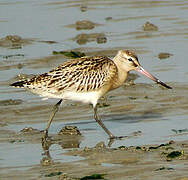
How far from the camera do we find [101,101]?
13289 mm

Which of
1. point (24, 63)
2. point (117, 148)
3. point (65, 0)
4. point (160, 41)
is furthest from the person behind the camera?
point (65, 0)

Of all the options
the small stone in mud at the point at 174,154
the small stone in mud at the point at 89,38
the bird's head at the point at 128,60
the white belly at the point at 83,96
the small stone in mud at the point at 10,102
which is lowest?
the small stone in mud at the point at 10,102

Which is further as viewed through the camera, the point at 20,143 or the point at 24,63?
the point at 24,63

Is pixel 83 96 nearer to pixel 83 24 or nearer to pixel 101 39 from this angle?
pixel 101 39

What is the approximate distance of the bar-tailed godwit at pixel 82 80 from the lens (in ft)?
38.2

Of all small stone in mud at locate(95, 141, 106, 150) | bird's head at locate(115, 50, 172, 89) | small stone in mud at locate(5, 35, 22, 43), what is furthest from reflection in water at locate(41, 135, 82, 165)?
small stone in mud at locate(5, 35, 22, 43)

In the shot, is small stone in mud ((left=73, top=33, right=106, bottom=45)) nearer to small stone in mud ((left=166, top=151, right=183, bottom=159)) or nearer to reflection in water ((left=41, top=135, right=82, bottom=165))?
reflection in water ((left=41, top=135, right=82, bottom=165))

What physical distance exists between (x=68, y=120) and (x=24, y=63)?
3584 mm

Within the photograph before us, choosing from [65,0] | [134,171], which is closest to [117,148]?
[134,171]

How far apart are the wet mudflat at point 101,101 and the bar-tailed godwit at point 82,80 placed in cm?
53

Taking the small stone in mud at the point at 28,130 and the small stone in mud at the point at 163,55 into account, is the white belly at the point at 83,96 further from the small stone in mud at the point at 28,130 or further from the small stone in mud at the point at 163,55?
the small stone in mud at the point at 163,55

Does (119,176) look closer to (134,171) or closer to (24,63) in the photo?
(134,171)

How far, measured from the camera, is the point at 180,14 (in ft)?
62.2

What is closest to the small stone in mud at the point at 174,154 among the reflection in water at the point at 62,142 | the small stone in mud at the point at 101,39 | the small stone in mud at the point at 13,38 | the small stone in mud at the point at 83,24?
the reflection in water at the point at 62,142
